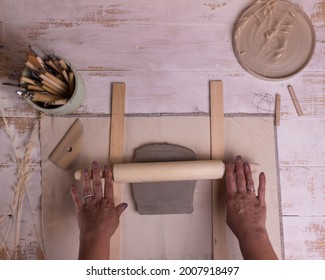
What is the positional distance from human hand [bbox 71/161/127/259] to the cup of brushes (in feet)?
0.68

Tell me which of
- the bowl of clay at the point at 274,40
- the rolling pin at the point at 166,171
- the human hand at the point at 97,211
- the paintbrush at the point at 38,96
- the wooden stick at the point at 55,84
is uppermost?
the bowl of clay at the point at 274,40

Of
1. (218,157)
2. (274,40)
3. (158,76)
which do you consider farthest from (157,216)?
(274,40)

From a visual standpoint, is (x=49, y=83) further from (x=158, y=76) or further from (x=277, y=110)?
(x=277, y=110)

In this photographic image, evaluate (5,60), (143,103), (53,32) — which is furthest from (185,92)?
(5,60)

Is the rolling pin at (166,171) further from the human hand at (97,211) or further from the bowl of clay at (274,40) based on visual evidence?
the bowl of clay at (274,40)

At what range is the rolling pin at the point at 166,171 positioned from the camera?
1.00 m

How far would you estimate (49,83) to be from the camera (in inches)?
39.1

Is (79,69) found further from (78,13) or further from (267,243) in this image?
(267,243)

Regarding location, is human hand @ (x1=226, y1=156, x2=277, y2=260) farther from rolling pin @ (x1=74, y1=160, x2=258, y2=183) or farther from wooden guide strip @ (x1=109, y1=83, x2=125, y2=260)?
wooden guide strip @ (x1=109, y1=83, x2=125, y2=260)

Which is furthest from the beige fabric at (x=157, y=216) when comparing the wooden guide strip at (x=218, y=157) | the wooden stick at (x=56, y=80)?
the wooden stick at (x=56, y=80)

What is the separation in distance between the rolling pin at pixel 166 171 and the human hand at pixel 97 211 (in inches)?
2.1

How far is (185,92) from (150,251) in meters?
0.52

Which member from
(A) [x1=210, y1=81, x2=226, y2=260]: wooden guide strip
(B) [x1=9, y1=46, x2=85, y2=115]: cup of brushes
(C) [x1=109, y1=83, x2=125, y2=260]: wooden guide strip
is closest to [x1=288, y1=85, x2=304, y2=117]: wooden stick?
(A) [x1=210, y1=81, x2=226, y2=260]: wooden guide strip
